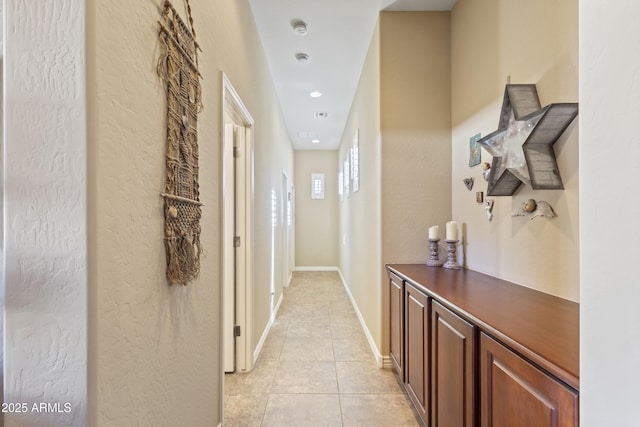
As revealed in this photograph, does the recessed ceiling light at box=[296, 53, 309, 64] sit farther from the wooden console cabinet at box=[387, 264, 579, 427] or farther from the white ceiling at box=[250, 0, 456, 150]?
the wooden console cabinet at box=[387, 264, 579, 427]

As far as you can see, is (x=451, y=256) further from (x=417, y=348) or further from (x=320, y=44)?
(x=320, y=44)

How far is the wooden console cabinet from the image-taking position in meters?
0.79

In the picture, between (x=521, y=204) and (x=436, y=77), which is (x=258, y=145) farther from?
(x=521, y=204)

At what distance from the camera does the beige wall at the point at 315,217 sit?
23.5 ft

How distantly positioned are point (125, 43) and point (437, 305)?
5.22ft

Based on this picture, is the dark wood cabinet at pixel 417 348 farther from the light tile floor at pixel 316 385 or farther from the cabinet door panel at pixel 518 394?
the cabinet door panel at pixel 518 394

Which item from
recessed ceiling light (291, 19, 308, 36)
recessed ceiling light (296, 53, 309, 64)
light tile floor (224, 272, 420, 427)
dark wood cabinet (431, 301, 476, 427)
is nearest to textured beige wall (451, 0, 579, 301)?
dark wood cabinet (431, 301, 476, 427)

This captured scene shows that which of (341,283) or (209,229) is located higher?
(209,229)

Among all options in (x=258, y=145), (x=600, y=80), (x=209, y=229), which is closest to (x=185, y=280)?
(x=209, y=229)

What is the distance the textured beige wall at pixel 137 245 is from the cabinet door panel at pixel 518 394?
1124mm

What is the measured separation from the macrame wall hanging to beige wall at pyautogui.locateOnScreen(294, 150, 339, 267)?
19.4 ft

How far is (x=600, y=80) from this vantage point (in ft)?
1.83

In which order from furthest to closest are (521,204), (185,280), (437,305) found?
(521,204) → (437,305) → (185,280)

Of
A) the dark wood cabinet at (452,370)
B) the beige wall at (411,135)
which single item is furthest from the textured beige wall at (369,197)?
the dark wood cabinet at (452,370)
